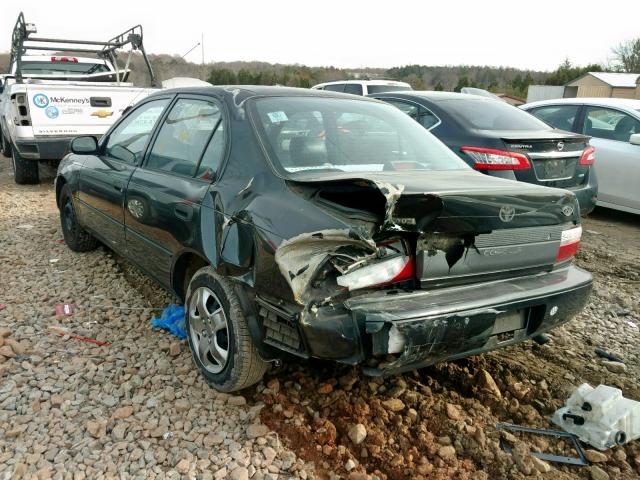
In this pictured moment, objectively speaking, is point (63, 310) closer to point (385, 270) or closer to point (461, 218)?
point (385, 270)

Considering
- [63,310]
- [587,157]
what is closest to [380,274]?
[63,310]

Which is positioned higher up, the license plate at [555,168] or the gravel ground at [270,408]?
the license plate at [555,168]

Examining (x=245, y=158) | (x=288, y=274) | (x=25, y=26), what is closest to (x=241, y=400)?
(x=288, y=274)

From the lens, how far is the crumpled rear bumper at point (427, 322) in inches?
85.4

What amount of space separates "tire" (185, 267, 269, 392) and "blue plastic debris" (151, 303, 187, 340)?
453mm

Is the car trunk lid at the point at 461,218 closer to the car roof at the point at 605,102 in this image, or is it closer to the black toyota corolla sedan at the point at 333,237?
the black toyota corolla sedan at the point at 333,237

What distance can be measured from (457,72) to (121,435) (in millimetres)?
77569

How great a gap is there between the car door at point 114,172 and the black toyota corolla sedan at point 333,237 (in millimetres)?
203

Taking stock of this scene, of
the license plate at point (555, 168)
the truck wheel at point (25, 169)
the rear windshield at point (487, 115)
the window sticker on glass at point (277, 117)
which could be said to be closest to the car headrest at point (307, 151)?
the window sticker on glass at point (277, 117)

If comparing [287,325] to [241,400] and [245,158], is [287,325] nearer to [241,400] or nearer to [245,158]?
[241,400]

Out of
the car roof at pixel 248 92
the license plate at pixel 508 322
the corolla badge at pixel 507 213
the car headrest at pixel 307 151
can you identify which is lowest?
the license plate at pixel 508 322

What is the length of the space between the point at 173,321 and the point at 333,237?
1.88m

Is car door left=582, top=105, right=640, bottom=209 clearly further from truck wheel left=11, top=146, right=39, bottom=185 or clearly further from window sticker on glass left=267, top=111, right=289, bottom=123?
truck wheel left=11, top=146, right=39, bottom=185

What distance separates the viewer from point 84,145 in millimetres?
4316
